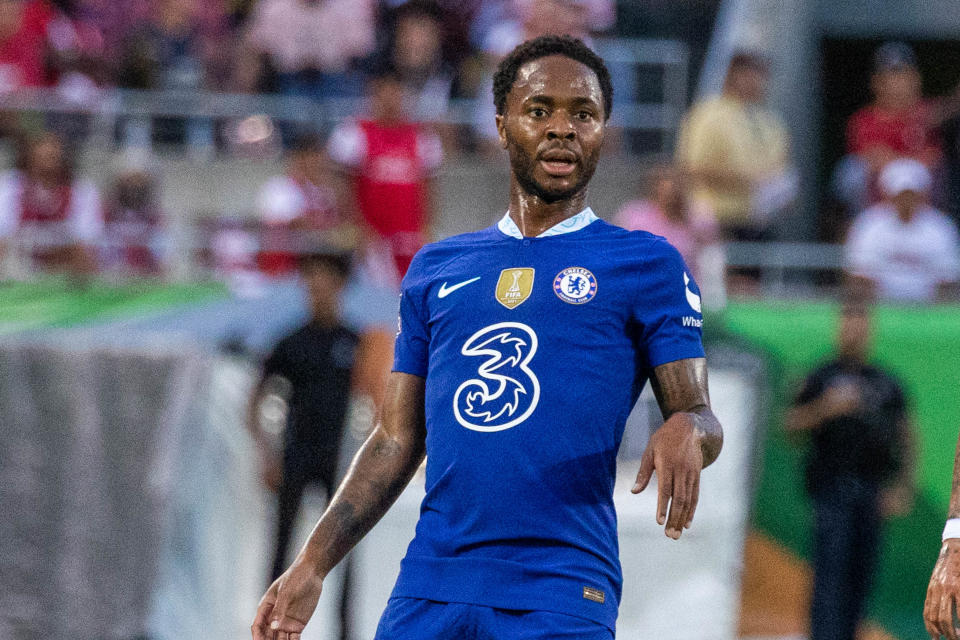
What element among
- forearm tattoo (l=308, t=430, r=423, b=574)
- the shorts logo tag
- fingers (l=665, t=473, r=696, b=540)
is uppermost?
fingers (l=665, t=473, r=696, b=540)

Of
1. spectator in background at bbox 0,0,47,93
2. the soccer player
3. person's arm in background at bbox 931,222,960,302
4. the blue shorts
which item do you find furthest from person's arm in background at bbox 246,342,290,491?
the blue shorts

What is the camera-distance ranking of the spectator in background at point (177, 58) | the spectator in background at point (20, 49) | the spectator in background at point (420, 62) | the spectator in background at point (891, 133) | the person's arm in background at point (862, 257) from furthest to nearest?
the spectator in background at point (177, 58)
the spectator in background at point (20, 49)
the spectator in background at point (420, 62)
the spectator in background at point (891, 133)
the person's arm in background at point (862, 257)

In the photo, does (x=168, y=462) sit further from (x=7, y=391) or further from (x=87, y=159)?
(x=87, y=159)

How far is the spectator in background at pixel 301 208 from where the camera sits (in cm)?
953

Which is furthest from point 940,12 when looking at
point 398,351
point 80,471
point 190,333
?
point 398,351

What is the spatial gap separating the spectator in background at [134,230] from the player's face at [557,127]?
6337 mm

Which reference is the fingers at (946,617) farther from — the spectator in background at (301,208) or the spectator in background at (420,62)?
the spectator in background at (420,62)

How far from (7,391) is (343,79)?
4.06 m

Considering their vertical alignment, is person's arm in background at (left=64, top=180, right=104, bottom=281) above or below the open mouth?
below

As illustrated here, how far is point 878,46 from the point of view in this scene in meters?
14.2

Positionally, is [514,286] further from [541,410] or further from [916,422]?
[916,422]

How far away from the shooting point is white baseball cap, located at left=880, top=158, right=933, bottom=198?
31.8 ft

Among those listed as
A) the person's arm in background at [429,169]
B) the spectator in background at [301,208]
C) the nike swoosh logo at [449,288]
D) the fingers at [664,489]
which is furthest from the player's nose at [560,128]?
the person's arm in background at [429,169]

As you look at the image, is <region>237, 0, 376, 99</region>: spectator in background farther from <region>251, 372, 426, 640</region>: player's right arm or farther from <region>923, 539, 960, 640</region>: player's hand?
<region>923, 539, 960, 640</region>: player's hand
